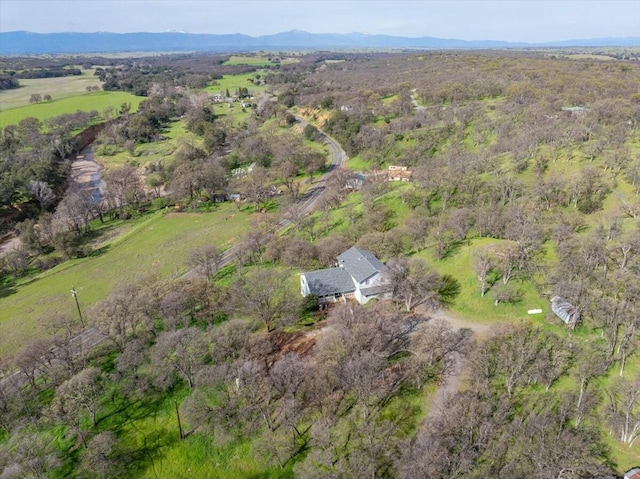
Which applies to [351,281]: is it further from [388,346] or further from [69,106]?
[69,106]

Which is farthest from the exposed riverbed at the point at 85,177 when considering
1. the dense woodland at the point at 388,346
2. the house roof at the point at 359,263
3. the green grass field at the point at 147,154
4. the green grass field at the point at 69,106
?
the house roof at the point at 359,263

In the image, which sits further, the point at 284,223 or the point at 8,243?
the point at 8,243

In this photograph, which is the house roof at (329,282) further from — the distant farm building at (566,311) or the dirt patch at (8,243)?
the dirt patch at (8,243)

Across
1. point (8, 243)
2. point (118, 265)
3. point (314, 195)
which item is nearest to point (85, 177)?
point (8, 243)

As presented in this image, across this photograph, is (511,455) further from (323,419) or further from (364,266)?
(364,266)

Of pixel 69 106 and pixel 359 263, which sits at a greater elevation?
pixel 69 106

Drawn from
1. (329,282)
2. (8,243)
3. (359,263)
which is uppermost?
(359,263)

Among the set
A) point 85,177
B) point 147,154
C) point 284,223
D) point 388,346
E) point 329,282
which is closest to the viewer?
point 388,346

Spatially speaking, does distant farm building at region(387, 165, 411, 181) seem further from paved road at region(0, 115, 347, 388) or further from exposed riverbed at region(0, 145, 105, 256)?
exposed riverbed at region(0, 145, 105, 256)
